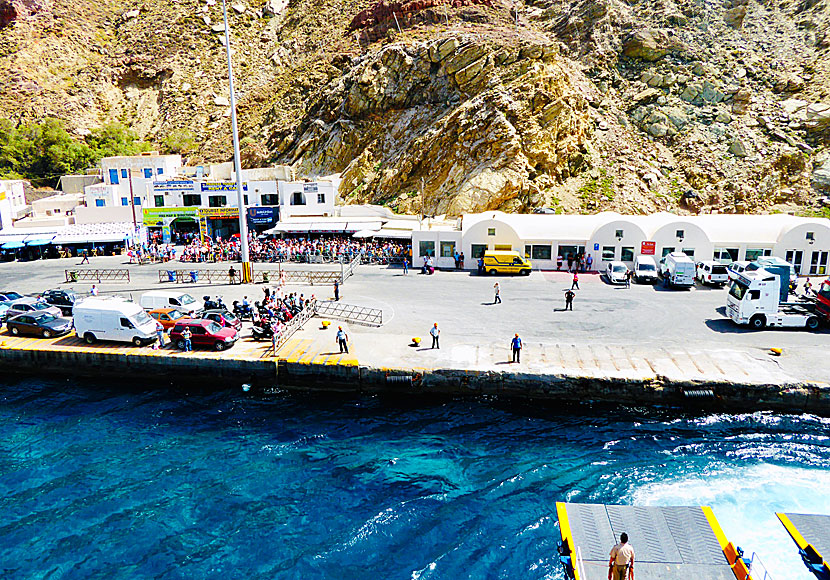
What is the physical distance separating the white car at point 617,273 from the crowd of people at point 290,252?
48.3ft

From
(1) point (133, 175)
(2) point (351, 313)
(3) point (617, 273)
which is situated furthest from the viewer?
(1) point (133, 175)

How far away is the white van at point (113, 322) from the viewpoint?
84.0 ft

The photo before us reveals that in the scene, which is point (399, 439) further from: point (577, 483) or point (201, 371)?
point (201, 371)

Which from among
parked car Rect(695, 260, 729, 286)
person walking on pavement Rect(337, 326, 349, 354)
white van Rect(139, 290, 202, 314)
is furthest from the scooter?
parked car Rect(695, 260, 729, 286)

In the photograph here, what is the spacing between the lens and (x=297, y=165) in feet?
223

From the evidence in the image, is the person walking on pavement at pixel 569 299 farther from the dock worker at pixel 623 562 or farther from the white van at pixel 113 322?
the white van at pixel 113 322

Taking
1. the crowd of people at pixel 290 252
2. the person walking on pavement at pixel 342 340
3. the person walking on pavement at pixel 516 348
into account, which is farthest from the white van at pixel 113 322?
the crowd of people at pixel 290 252

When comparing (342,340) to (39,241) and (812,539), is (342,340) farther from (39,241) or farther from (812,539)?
(39,241)

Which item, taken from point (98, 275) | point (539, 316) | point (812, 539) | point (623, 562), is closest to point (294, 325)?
point (539, 316)

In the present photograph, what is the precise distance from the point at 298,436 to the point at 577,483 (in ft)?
32.1

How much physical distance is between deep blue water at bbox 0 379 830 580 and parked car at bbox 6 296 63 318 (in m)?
6.46

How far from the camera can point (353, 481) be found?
17391 mm

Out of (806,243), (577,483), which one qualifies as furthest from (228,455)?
(806,243)

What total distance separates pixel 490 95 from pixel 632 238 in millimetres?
27742
